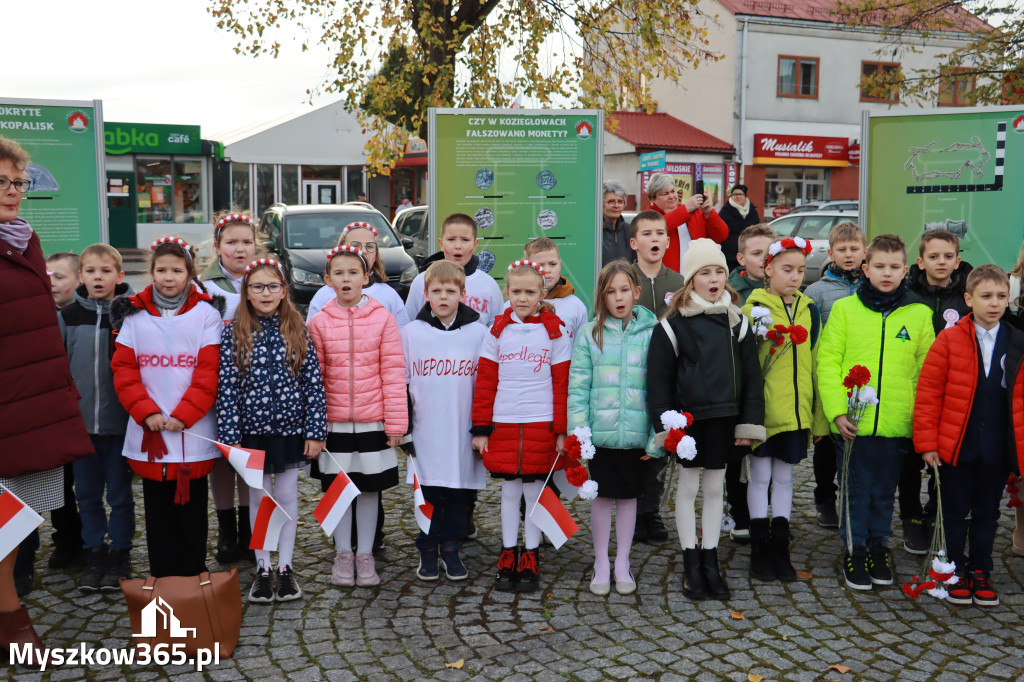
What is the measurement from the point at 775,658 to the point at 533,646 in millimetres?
1024

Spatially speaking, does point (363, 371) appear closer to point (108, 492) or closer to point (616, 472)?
point (616, 472)

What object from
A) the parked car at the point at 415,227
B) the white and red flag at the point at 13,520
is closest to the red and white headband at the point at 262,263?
the white and red flag at the point at 13,520

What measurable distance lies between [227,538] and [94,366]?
118 cm

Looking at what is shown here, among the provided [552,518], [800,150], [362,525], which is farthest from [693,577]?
[800,150]

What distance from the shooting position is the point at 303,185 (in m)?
35.9

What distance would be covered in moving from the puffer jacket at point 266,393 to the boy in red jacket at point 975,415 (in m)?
2.96

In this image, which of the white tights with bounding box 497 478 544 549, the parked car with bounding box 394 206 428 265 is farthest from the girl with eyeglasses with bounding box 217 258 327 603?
the parked car with bounding box 394 206 428 265

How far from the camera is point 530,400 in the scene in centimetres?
452

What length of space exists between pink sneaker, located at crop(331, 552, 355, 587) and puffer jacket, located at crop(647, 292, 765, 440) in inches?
67.7

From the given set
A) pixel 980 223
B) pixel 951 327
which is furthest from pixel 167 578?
pixel 980 223

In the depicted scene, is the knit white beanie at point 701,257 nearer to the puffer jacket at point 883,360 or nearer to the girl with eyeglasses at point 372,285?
the puffer jacket at point 883,360

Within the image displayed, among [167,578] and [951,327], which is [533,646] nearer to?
[167,578]

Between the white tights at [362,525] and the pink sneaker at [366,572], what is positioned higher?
the white tights at [362,525]

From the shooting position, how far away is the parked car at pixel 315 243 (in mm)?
13898
